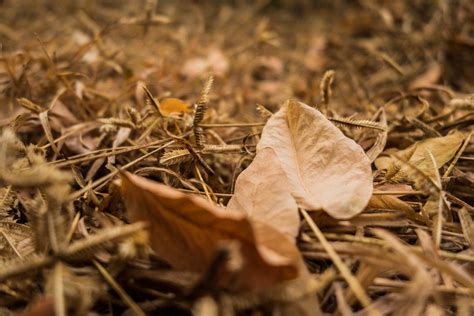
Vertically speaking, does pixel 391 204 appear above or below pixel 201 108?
below

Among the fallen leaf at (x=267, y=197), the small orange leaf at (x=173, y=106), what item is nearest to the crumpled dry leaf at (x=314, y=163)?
the fallen leaf at (x=267, y=197)

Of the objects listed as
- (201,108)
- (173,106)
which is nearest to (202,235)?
(201,108)

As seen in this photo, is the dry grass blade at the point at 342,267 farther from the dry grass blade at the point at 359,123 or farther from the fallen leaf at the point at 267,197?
the dry grass blade at the point at 359,123

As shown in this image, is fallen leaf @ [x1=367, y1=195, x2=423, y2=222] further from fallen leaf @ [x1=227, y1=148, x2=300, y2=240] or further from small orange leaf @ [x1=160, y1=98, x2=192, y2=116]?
small orange leaf @ [x1=160, y1=98, x2=192, y2=116]

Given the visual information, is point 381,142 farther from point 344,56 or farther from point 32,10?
point 32,10

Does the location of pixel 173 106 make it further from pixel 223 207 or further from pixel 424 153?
pixel 424 153

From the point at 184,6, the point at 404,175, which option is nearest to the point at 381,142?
the point at 404,175
